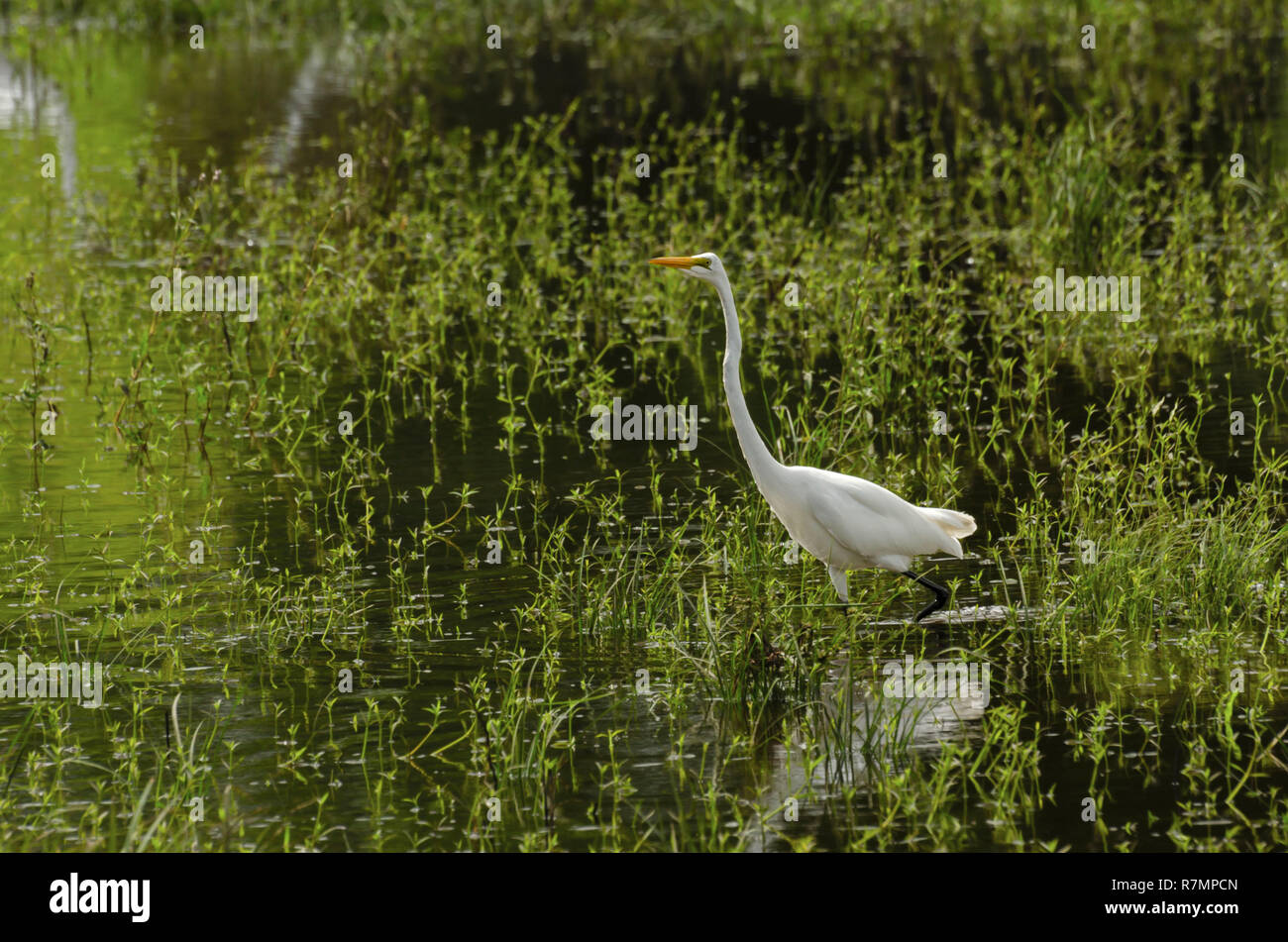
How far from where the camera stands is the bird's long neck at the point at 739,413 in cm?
805

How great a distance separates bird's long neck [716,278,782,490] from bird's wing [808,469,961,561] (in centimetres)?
21

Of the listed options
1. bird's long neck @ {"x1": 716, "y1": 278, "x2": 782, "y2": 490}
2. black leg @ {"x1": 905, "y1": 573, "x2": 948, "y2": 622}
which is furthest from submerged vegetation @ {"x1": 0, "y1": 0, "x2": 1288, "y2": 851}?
bird's long neck @ {"x1": 716, "y1": 278, "x2": 782, "y2": 490}

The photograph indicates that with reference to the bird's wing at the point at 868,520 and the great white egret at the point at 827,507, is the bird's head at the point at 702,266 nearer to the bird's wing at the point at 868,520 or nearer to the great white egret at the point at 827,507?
the great white egret at the point at 827,507

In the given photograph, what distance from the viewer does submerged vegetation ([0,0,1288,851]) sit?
6961 millimetres

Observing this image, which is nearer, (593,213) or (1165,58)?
(593,213)

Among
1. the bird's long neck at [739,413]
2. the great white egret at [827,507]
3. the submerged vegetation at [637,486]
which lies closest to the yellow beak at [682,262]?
the great white egret at [827,507]

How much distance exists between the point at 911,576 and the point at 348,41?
23.0m

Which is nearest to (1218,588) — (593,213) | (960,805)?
(960,805)

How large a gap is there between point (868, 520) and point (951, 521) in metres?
0.49

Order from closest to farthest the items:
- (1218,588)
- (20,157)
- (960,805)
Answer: (960,805)
(1218,588)
(20,157)

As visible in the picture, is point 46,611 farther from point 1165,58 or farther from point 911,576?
point 1165,58

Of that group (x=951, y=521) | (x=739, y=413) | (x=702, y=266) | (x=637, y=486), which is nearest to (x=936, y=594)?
(x=951, y=521)

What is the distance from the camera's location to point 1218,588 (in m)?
8.36

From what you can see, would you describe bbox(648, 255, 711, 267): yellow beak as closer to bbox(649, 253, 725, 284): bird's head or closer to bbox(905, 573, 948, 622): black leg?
bbox(649, 253, 725, 284): bird's head
